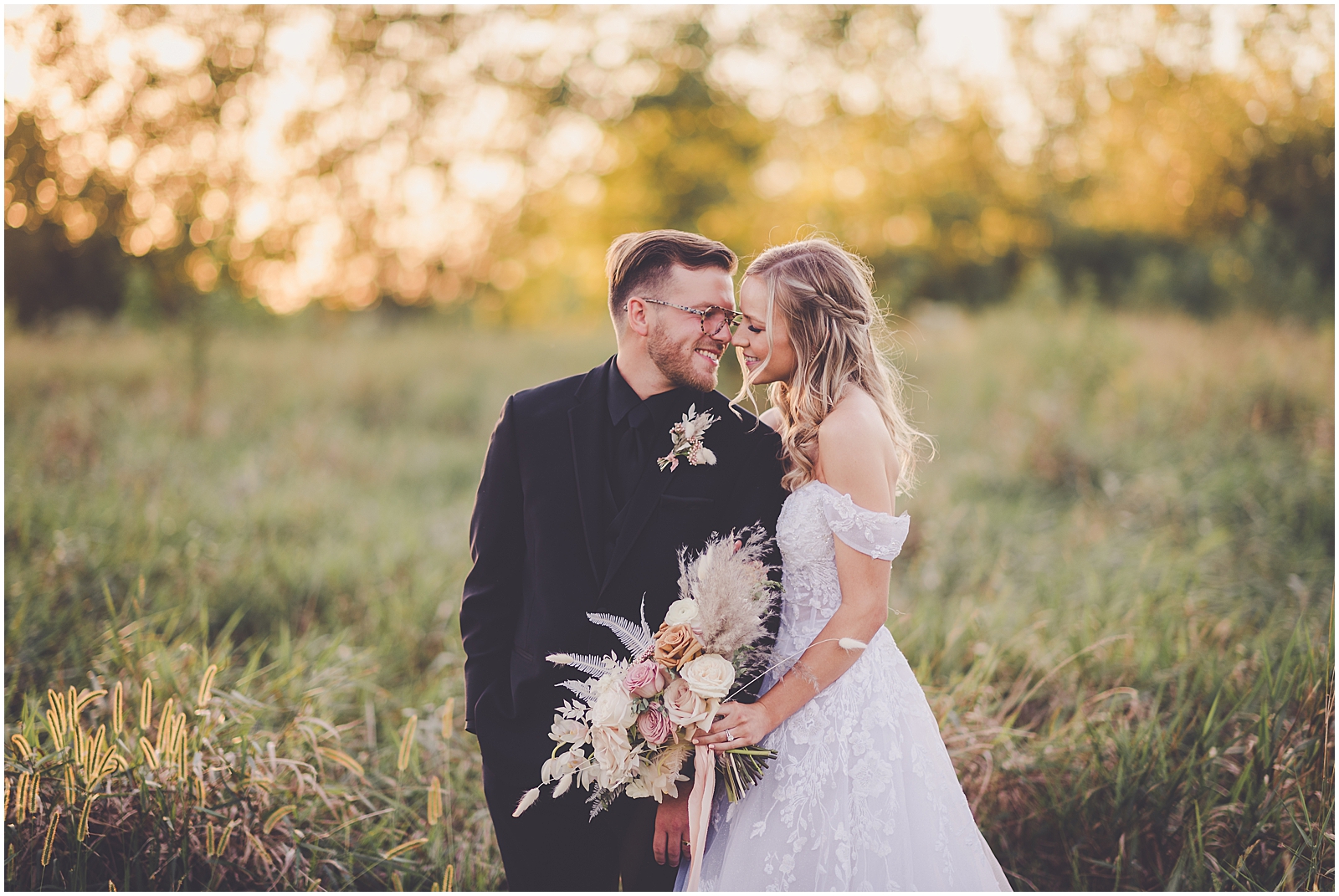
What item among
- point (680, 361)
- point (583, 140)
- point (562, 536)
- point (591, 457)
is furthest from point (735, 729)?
point (583, 140)

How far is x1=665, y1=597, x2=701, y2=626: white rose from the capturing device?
2.02 m

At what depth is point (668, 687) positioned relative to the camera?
2031 millimetres

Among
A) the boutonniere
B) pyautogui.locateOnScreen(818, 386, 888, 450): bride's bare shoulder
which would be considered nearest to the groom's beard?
the boutonniere

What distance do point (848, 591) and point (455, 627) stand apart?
124 inches

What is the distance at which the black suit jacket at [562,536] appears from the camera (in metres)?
2.36

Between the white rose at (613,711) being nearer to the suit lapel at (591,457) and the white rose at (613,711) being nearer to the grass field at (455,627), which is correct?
the suit lapel at (591,457)

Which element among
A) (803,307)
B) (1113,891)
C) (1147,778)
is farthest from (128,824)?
(1147,778)

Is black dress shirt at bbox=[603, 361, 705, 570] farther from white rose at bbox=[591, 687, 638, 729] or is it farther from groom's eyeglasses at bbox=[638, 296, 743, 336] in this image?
white rose at bbox=[591, 687, 638, 729]

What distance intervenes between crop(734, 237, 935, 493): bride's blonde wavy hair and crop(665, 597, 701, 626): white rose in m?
0.60

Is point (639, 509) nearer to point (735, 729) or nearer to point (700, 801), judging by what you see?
point (735, 729)

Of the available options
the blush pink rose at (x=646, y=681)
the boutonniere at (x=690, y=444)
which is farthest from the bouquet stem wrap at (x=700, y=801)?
the boutonniere at (x=690, y=444)

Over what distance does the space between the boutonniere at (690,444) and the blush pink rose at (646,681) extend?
622 millimetres

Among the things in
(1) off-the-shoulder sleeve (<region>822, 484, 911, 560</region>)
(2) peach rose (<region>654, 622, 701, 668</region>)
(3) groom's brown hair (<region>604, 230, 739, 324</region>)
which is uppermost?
(3) groom's brown hair (<region>604, 230, 739, 324</region>)

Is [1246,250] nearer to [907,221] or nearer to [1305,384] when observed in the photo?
[1305,384]
